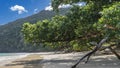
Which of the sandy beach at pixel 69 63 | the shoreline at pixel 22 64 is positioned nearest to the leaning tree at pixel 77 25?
the sandy beach at pixel 69 63

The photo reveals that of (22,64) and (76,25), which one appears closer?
(76,25)

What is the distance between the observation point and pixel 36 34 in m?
32.2

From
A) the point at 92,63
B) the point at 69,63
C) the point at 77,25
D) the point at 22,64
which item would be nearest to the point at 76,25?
the point at 77,25

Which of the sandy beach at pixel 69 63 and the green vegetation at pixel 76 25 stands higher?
the green vegetation at pixel 76 25

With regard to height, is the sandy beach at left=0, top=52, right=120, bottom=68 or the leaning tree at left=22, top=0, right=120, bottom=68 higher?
the leaning tree at left=22, top=0, right=120, bottom=68

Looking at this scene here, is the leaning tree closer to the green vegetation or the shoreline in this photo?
the green vegetation

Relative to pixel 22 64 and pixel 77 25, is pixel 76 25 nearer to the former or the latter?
pixel 77 25

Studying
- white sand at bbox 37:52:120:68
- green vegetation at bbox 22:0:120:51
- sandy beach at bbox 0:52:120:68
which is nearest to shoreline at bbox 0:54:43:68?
sandy beach at bbox 0:52:120:68

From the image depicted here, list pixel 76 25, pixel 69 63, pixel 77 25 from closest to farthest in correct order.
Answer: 1. pixel 77 25
2. pixel 76 25
3. pixel 69 63

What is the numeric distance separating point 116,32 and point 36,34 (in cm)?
1637

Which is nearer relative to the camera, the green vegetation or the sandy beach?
the sandy beach

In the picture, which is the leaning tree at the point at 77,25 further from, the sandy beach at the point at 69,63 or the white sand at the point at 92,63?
the sandy beach at the point at 69,63

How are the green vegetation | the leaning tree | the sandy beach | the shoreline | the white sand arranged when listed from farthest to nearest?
the shoreline → the green vegetation → the leaning tree → the sandy beach → the white sand

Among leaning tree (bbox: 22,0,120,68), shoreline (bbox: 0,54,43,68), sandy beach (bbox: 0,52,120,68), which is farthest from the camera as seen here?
shoreline (bbox: 0,54,43,68)
